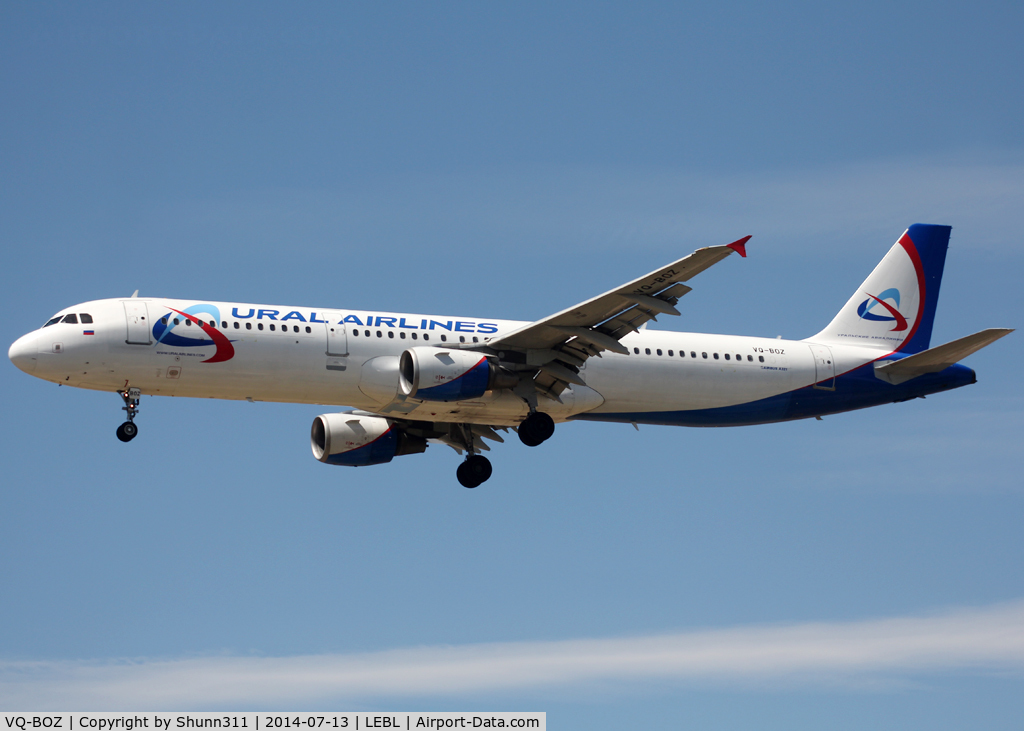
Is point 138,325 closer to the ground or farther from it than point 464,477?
farther from it

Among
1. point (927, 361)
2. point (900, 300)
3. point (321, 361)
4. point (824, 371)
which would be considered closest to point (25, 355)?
point (321, 361)

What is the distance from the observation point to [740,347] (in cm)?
4041

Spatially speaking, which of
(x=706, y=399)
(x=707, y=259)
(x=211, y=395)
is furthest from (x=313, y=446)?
(x=707, y=259)

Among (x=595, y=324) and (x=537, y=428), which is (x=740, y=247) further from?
(x=537, y=428)

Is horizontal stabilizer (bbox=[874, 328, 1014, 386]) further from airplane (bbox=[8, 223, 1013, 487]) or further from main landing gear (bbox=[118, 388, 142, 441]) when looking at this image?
main landing gear (bbox=[118, 388, 142, 441])

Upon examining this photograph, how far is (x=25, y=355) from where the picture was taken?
112ft

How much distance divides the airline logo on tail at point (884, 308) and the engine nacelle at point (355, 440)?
53.1ft

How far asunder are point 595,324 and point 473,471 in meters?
7.96

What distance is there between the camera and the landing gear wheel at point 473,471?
135 ft

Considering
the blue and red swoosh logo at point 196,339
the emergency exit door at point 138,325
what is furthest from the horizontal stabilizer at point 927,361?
the emergency exit door at point 138,325

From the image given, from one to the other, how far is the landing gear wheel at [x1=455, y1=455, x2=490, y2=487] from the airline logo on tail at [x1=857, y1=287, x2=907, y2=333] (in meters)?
13.9

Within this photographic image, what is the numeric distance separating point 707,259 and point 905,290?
616 inches

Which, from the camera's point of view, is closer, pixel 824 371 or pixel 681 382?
pixel 681 382

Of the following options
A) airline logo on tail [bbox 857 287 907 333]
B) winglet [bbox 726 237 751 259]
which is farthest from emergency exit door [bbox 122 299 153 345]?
airline logo on tail [bbox 857 287 907 333]
